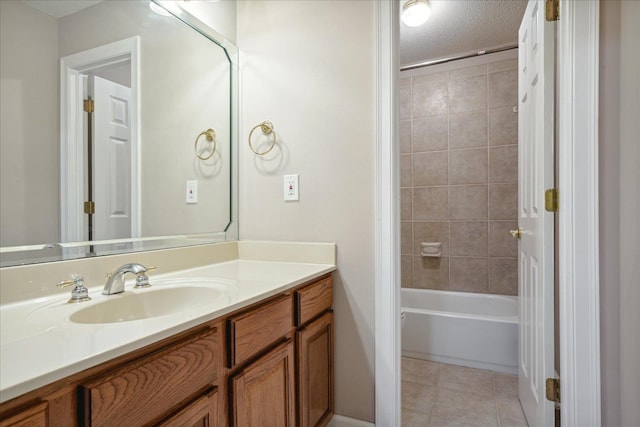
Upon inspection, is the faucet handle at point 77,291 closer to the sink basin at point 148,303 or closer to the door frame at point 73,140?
the sink basin at point 148,303

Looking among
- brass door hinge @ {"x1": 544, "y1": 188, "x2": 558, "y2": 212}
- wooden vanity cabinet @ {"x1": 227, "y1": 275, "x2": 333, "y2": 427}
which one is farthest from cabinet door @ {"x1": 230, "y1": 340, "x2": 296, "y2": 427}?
brass door hinge @ {"x1": 544, "y1": 188, "x2": 558, "y2": 212}

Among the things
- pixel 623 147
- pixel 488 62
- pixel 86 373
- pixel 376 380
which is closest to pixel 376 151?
pixel 623 147

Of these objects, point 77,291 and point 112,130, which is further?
point 112,130

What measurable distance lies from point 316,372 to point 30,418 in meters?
1.01

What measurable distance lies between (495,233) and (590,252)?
5.12 feet

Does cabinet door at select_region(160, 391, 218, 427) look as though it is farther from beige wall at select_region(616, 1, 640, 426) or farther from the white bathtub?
→ the white bathtub

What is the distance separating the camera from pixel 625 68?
46.8 inches

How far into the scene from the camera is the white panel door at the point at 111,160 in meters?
1.14

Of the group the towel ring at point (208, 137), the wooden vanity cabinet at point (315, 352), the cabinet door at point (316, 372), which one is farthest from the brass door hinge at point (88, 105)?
the cabinet door at point (316, 372)

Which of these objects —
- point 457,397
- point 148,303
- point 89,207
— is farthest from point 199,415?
point 457,397

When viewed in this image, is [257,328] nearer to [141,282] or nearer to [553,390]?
[141,282]

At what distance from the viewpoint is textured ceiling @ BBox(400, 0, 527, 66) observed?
2143mm

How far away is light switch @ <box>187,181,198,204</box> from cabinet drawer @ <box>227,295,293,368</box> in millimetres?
710

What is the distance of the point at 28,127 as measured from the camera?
95 centimetres
